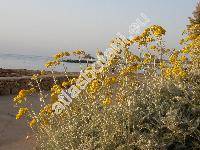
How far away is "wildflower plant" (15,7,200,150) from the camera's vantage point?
13.9 feet

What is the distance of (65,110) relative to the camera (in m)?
5.24

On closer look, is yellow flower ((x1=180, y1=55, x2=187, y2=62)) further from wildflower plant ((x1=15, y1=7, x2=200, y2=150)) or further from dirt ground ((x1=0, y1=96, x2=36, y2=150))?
dirt ground ((x1=0, y1=96, x2=36, y2=150))

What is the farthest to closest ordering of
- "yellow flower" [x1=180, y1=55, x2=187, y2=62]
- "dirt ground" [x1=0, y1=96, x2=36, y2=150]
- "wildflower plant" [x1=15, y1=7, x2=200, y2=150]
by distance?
"dirt ground" [x1=0, y1=96, x2=36, y2=150] < "yellow flower" [x1=180, y1=55, x2=187, y2=62] < "wildflower plant" [x1=15, y1=7, x2=200, y2=150]

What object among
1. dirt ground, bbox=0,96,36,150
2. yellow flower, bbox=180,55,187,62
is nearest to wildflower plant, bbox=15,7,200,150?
yellow flower, bbox=180,55,187,62

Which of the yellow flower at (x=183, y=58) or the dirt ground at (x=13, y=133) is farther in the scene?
the dirt ground at (x=13, y=133)

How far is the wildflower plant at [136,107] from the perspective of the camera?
167 inches

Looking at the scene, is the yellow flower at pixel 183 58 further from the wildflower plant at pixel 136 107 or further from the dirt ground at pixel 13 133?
the dirt ground at pixel 13 133

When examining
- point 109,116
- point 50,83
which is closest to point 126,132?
point 109,116

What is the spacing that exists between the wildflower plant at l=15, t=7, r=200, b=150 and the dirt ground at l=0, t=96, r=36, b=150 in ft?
3.33

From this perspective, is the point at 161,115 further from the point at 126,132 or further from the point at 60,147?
the point at 60,147

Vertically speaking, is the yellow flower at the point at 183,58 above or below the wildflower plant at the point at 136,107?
above

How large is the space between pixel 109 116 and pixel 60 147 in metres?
0.63

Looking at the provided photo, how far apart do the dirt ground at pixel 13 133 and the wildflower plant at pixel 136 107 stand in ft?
3.33

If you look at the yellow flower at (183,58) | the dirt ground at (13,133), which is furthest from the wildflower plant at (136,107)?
the dirt ground at (13,133)
